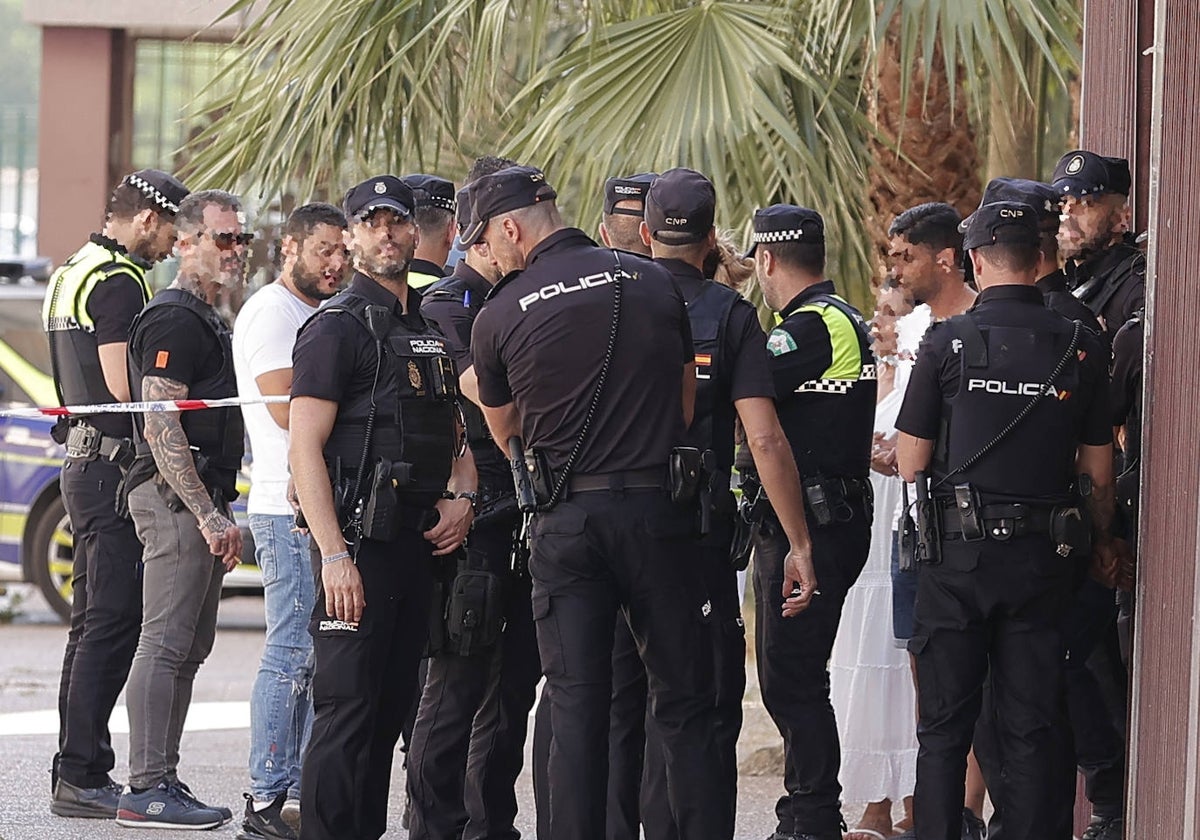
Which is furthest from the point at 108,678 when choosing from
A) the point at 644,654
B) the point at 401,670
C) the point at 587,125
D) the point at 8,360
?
the point at 8,360

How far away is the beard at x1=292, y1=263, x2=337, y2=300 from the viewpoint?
593 cm

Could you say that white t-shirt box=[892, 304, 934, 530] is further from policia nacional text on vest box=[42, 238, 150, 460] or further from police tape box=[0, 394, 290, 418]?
policia nacional text on vest box=[42, 238, 150, 460]

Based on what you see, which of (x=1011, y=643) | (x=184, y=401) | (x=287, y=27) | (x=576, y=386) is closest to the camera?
(x=576, y=386)

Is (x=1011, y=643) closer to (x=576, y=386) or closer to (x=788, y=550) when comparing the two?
(x=788, y=550)

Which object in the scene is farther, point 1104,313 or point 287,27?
point 287,27

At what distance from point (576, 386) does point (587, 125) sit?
3.18 meters

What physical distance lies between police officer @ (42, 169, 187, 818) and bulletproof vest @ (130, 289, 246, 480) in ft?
0.56

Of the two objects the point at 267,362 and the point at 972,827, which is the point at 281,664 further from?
the point at 972,827

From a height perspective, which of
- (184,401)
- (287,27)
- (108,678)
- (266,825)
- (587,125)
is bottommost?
(266,825)

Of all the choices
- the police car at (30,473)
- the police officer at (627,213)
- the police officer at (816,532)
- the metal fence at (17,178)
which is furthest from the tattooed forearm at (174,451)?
the metal fence at (17,178)

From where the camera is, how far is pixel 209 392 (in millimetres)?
6078

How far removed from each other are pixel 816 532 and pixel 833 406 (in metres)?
0.38

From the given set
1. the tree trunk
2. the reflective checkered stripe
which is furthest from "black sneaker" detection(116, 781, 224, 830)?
the tree trunk

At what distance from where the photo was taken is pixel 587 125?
7.68m
